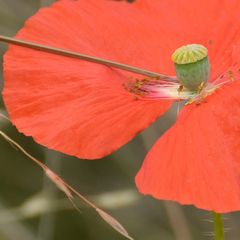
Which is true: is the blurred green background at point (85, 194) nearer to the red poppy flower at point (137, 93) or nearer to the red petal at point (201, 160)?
the red poppy flower at point (137, 93)

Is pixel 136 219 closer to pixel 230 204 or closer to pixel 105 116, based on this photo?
pixel 105 116

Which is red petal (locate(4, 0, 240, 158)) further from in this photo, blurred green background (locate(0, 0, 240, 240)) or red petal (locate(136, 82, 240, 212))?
blurred green background (locate(0, 0, 240, 240))

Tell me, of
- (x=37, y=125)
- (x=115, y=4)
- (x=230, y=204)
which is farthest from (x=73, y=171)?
(x=230, y=204)

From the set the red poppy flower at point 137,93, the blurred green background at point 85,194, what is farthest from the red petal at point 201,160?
the blurred green background at point 85,194

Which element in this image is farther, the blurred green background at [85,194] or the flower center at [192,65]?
the blurred green background at [85,194]

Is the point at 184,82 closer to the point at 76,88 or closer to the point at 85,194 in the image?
the point at 76,88
